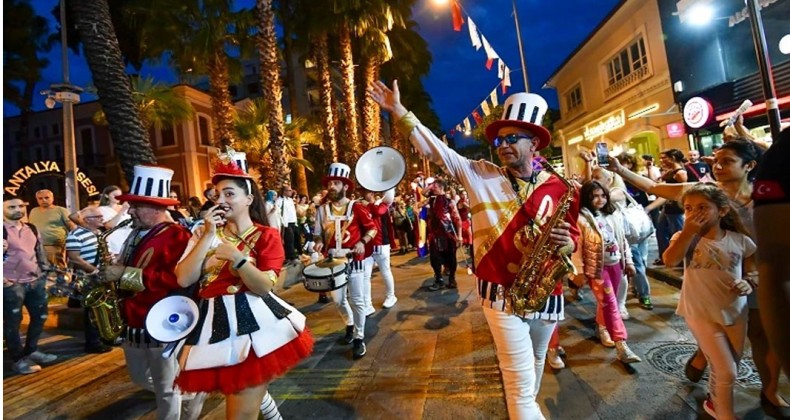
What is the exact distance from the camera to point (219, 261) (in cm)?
253

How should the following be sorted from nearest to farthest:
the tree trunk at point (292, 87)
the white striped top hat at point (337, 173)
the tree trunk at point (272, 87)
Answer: the white striped top hat at point (337, 173) < the tree trunk at point (272, 87) < the tree trunk at point (292, 87)

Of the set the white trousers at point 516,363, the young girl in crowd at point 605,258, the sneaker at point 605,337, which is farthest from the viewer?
the sneaker at point 605,337

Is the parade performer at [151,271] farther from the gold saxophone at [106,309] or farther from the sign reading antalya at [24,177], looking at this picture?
the sign reading antalya at [24,177]

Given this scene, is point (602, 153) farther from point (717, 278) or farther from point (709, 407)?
point (709, 407)

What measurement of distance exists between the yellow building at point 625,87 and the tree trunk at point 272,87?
9.26m

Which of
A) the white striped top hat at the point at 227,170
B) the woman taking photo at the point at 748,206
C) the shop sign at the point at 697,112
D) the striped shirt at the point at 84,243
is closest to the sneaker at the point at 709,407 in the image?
the woman taking photo at the point at 748,206

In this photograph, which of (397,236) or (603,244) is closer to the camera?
(603,244)

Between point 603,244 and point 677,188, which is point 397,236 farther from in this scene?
point 677,188

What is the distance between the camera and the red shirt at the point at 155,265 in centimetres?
277

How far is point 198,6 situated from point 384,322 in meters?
13.2

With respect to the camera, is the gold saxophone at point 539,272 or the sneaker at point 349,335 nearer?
the gold saxophone at point 539,272

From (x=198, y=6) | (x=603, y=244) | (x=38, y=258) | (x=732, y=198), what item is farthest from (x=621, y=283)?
(x=198, y=6)

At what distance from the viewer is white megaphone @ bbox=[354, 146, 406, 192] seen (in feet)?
12.1

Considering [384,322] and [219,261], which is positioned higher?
[219,261]
